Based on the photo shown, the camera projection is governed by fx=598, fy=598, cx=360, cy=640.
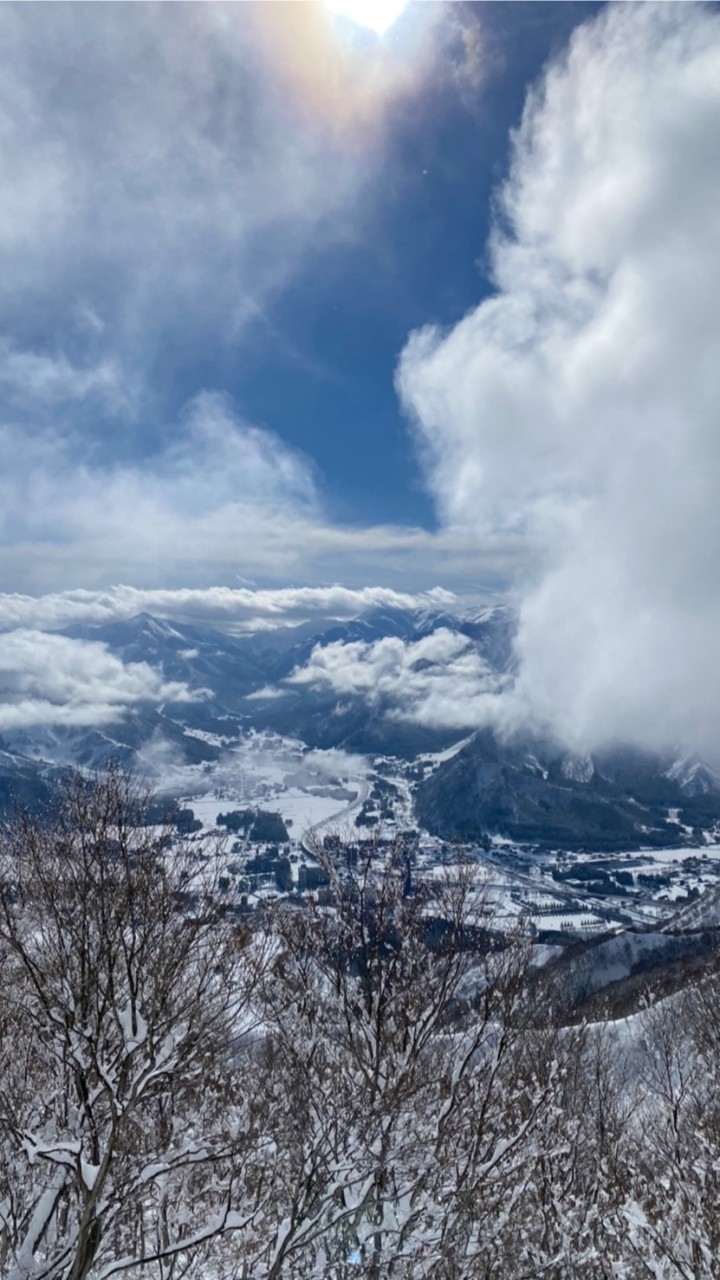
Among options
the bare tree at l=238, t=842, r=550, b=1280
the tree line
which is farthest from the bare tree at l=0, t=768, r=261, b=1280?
the bare tree at l=238, t=842, r=550, b=1280

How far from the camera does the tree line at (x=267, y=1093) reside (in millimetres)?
8859

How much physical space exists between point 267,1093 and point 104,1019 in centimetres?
628

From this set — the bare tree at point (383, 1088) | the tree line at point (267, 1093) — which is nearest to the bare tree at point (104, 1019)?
the tree line at point (267, 1093)

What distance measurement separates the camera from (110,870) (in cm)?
965

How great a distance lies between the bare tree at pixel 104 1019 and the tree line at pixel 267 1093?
5 cm

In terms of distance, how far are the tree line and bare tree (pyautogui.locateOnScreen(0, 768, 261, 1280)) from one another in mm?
52

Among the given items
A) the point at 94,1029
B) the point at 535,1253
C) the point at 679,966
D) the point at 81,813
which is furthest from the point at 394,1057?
the point at 679,966

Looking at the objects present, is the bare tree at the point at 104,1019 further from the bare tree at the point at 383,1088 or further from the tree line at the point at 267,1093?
the bare tree at the point at 383,1088

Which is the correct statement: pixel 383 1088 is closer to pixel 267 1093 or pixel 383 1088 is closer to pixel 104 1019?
pixel 267 1093

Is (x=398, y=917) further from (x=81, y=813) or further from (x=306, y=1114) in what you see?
(x=81, y=813)

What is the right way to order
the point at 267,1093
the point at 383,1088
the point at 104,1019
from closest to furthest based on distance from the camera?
the point at 104,1019 → the point at 383,1088 → the point at 267,1093

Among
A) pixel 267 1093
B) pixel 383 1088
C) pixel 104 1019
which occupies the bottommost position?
pixel 267 1093

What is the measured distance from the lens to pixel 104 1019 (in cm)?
916

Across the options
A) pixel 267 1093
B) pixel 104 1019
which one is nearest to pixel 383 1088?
pixel 267 1093
